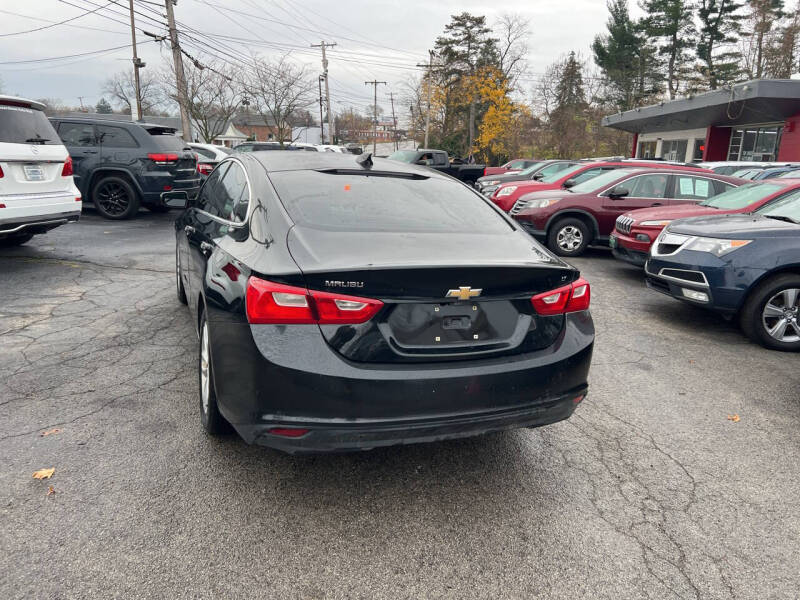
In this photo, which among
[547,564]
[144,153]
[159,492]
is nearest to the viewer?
[547,564]

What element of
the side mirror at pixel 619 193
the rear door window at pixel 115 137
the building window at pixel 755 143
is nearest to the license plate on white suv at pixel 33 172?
the rear door window at pixel 115 137

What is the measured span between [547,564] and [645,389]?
229 cm

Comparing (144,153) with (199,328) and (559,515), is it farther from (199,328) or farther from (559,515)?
(559,515)

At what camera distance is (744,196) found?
743 cm

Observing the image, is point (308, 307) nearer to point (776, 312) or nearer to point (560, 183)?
point (776, 312)

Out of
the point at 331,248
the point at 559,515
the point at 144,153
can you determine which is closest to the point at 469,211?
the point at 331,248

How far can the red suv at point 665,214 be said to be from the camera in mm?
7090

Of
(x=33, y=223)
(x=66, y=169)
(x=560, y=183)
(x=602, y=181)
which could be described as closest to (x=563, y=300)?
(x=33, y=223)

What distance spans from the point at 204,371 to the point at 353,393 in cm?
136

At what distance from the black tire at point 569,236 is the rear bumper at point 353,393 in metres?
7.63

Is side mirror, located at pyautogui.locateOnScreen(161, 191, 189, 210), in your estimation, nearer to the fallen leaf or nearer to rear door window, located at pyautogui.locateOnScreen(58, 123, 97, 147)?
the fallen leaf

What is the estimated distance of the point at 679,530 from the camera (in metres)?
2.59

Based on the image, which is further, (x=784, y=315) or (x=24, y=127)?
(x=24, y=127)

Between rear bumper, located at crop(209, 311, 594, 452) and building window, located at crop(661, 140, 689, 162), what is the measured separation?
34.0m
